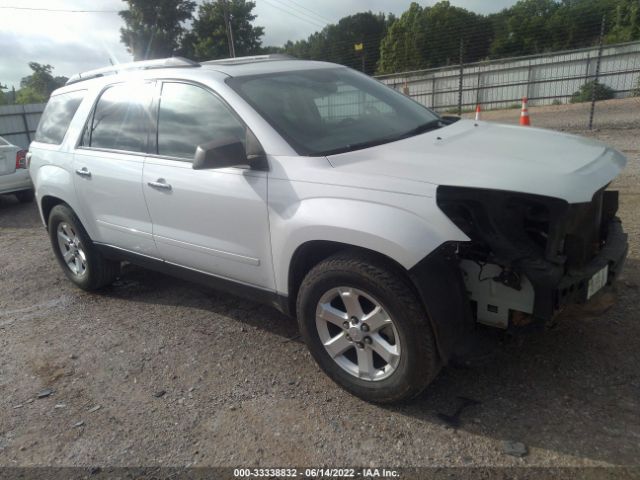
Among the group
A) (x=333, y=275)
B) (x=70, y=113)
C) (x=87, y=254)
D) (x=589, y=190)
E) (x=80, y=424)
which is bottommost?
(x=80, y=424)

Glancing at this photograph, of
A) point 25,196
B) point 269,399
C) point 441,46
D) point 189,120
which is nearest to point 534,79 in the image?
point 441,46

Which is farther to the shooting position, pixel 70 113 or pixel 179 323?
pixel 70 113

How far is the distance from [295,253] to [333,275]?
306 millimetres

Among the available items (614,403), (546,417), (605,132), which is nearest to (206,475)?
(546,417)

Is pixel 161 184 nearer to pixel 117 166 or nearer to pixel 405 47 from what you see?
pixel 117 166

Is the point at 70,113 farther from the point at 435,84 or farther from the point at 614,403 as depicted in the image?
the point at 435,84

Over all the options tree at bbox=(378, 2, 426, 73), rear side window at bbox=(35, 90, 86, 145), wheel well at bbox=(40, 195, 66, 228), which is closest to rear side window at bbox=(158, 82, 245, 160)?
rear side window at bbox=(35, 90, 86, 145)

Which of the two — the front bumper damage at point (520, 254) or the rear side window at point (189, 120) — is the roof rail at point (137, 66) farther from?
the front bumper damage at point (520, 254)

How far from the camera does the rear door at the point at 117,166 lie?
3.81 m

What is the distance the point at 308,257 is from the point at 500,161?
45.1 inches

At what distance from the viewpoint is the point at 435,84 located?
19641mm

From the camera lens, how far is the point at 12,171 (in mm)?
9023

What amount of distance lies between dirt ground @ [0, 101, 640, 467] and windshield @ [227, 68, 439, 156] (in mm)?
1415

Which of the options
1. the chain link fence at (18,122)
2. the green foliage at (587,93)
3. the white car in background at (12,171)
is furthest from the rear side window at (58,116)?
the green foliage at (587,93)
